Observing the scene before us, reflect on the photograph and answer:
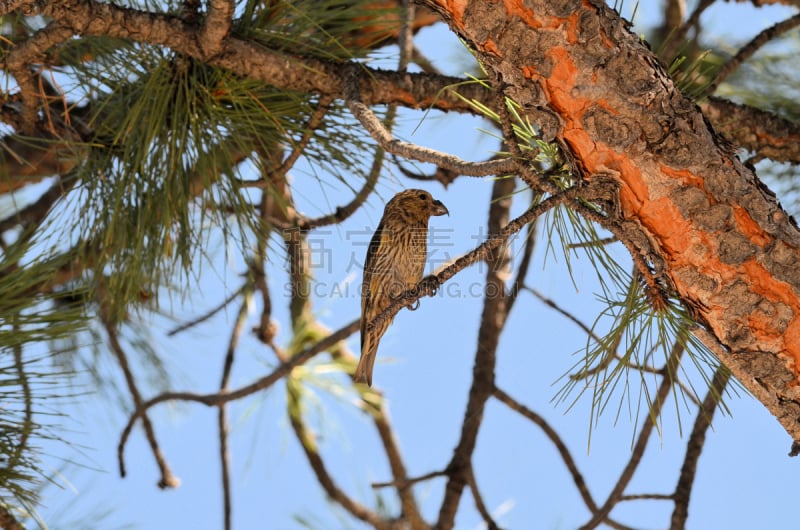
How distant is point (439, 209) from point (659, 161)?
189cm

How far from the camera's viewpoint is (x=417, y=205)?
346 centimetres

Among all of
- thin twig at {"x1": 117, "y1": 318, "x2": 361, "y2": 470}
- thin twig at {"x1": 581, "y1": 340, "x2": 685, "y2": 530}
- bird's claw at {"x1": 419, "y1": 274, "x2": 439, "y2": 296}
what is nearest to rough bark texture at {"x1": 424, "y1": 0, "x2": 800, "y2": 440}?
bird's claw at {"x1": 419, "y1": 274, "x2": 439, "y2": 296}

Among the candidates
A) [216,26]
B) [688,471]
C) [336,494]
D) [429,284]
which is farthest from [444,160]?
[336,494]

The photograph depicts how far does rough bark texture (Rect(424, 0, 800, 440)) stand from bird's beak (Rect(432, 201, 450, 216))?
5.86ft

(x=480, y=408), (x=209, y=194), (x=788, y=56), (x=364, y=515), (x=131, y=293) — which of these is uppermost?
(x=788, y=56)

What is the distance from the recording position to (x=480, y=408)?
306 centimetres

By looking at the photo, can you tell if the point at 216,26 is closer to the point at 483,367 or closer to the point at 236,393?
the point at 236,393

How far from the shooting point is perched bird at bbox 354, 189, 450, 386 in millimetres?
3449

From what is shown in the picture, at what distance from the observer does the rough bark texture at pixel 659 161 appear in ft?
4.90

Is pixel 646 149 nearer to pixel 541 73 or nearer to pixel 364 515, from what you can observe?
pixel 541 73

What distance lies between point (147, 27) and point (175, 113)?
0.76 feet

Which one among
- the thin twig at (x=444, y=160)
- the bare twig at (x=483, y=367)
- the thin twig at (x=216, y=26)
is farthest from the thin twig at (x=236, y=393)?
the thin twig at (x=444, y=160)

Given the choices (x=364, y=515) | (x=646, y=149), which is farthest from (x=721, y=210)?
(x=364, y=515)

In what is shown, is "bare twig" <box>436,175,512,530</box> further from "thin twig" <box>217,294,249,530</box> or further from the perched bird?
"thin twig" <box>217,294,249,530</box>
